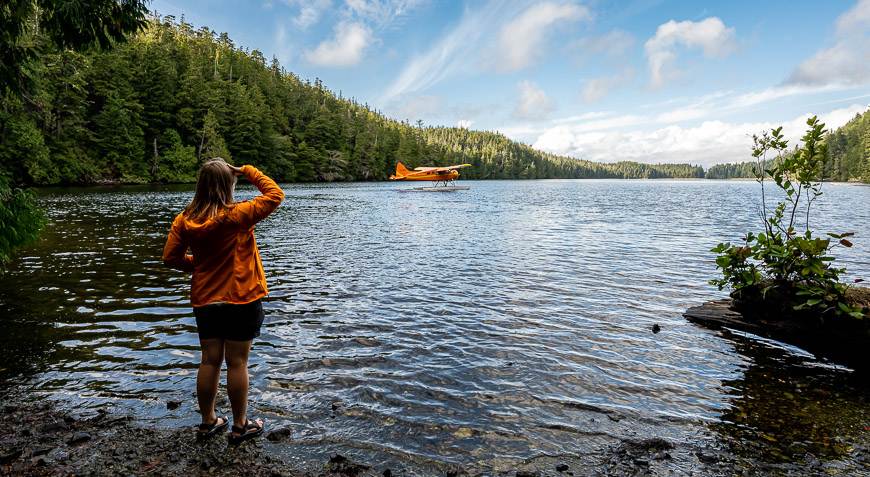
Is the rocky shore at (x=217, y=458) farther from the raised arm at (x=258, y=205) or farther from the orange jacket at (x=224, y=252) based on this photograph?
the raised arm at (x=258, y=205)

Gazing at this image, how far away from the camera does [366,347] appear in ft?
25.8

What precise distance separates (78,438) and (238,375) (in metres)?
1.73

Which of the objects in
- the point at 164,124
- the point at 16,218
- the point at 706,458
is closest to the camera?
the point at 706,458

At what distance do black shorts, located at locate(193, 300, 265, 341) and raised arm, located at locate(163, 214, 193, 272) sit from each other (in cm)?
48

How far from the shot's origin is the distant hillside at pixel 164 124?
56219 millimetres

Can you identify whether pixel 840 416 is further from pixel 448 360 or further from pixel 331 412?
pixel 331 412

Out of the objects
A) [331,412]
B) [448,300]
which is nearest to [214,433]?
[331,412]

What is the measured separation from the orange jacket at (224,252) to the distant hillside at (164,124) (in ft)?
111

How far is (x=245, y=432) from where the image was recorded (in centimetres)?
474

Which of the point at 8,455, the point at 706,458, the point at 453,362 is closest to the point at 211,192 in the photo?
the point at 8,455

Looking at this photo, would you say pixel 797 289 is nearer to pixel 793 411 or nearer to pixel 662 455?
pixel 793 411

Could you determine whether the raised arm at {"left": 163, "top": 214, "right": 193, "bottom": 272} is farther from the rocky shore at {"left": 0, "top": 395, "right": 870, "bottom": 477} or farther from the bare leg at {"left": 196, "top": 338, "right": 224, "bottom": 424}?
the rocky shore at {"left": 0, "top": 395, "right": 870, "bottom": 477}

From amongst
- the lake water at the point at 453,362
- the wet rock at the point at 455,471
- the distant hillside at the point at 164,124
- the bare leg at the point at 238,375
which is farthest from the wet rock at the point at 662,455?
the distant hillside at the point at 164,124

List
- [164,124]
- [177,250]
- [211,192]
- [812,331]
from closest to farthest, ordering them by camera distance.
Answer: [211,192]
[177,250]
[812,331]
[164,124]
